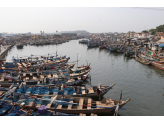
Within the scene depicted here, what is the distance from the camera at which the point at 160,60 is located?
30656mm

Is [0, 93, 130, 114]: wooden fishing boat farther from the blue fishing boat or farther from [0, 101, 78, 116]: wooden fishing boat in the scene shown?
[0, 101, 78, 116]: wooden fishing boat

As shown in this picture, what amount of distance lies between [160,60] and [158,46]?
468 inches

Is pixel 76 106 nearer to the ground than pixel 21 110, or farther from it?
nearer to the ground

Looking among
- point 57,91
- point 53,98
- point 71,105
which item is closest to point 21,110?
point 53,98

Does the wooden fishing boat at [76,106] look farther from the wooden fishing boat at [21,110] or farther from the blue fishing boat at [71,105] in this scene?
the wooden fishing boat at [21,110]

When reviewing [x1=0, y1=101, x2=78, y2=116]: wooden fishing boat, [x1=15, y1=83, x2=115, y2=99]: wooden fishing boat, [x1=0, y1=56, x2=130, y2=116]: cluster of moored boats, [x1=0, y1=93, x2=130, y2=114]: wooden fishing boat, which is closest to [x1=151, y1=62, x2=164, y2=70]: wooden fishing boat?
[x1=0, y1=56, x2=130, y2=116]: cluster of moored boats

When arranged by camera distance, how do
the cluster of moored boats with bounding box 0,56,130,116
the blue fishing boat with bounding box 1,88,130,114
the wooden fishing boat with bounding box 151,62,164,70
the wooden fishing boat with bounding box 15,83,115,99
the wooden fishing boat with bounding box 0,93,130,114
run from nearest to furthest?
the cluster of moored boats with bounding box 0,56,130,116
the blue fishing boat with bounding box 1,88,130,114
the wooden fishing boat with bounding box 0,93,130,114
the wooden fishing boat with bounding box 15,83,115,99
the wooden fishing boat with bounding box 151,62,164,70

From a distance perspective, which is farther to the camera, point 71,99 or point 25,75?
point 25,75

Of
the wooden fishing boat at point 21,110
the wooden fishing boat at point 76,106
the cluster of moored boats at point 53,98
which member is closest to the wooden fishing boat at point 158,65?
the cluster of moored boats at point 53,98

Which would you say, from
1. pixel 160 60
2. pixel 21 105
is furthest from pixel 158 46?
pixel 21 105

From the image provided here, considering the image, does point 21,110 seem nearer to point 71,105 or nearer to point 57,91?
point 71,105

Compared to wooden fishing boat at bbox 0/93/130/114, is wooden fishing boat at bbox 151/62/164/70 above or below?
above
